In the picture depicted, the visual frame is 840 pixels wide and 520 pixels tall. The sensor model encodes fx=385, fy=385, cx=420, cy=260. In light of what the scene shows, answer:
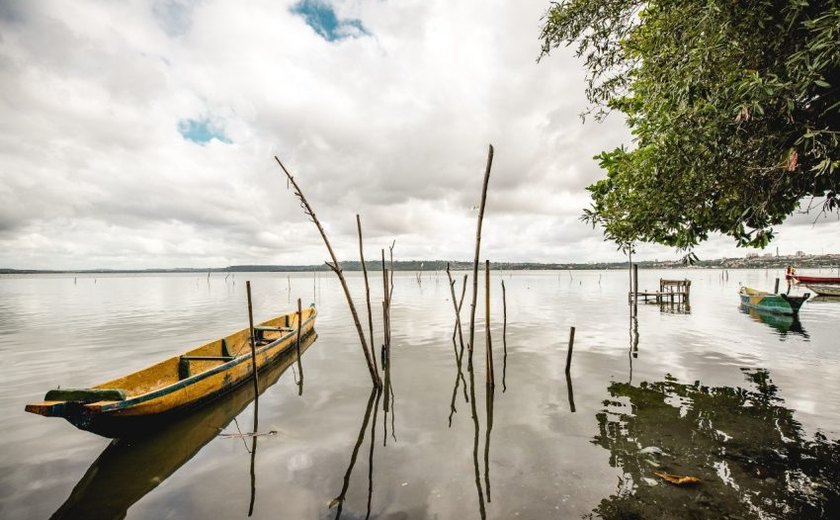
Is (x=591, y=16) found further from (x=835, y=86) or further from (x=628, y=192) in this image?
(x=835, y=86)

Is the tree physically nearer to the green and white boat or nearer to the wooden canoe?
the wooden canoe

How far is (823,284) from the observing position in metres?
41.9

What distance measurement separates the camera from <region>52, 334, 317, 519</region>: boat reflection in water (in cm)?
575

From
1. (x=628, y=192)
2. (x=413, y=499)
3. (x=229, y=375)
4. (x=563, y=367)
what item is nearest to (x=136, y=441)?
(x=229, y=375)

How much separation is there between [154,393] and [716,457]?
412 inches

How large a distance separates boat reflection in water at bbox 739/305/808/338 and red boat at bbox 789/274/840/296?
60.9ft

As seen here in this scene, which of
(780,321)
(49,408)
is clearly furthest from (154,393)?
(780,321)

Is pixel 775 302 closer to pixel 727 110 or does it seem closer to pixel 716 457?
pixel 716 457

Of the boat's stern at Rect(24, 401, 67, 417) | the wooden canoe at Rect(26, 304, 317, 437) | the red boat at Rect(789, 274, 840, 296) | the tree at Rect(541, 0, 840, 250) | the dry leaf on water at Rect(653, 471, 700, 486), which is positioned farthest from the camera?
the red boat at Rect(789, 274, 840, 296)

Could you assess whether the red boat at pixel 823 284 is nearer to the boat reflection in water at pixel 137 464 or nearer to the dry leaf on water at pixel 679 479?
the dry leaf on water at pixel 679 479

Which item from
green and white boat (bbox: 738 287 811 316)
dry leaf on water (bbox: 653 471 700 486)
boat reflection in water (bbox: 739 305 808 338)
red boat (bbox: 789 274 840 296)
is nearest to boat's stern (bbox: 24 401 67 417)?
dry leaf on water (bbox: 653 471 700 486)

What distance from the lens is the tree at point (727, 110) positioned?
442 cm

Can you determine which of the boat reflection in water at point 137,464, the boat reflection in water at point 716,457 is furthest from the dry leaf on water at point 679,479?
the boat reflection in water at point 137,464

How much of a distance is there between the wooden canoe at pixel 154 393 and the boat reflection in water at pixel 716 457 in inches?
320
